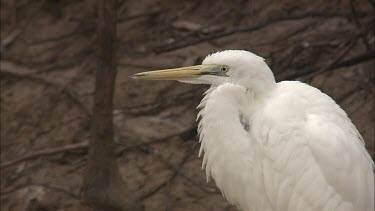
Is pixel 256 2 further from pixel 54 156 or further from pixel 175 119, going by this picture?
pixel 54 156

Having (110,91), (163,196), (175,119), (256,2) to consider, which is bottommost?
(163,196)

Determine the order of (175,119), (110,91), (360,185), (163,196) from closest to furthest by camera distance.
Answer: (360,185), (110,91), (163,196), (175,119)

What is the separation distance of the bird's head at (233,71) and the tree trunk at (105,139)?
672 millimetres

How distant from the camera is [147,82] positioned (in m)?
4.60

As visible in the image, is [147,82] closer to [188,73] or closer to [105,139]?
[105,139]

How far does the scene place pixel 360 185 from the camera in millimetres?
2607

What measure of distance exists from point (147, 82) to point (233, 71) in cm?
192

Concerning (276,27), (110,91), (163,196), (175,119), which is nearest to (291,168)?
(110,91)

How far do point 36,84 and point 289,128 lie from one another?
239 centimetres

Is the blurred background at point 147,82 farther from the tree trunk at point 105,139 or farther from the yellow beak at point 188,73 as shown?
the yellow beak at point 188,73

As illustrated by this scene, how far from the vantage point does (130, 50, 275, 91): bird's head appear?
8.83 ft

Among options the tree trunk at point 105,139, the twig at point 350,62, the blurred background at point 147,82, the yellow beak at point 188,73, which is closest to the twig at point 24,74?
the blurred background at point 147,82

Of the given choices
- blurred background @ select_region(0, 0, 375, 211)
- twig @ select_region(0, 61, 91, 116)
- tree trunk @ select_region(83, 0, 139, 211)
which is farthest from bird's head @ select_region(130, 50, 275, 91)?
twig @ select_region(0, 61, 91, 116)

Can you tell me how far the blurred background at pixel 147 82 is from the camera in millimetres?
4145
